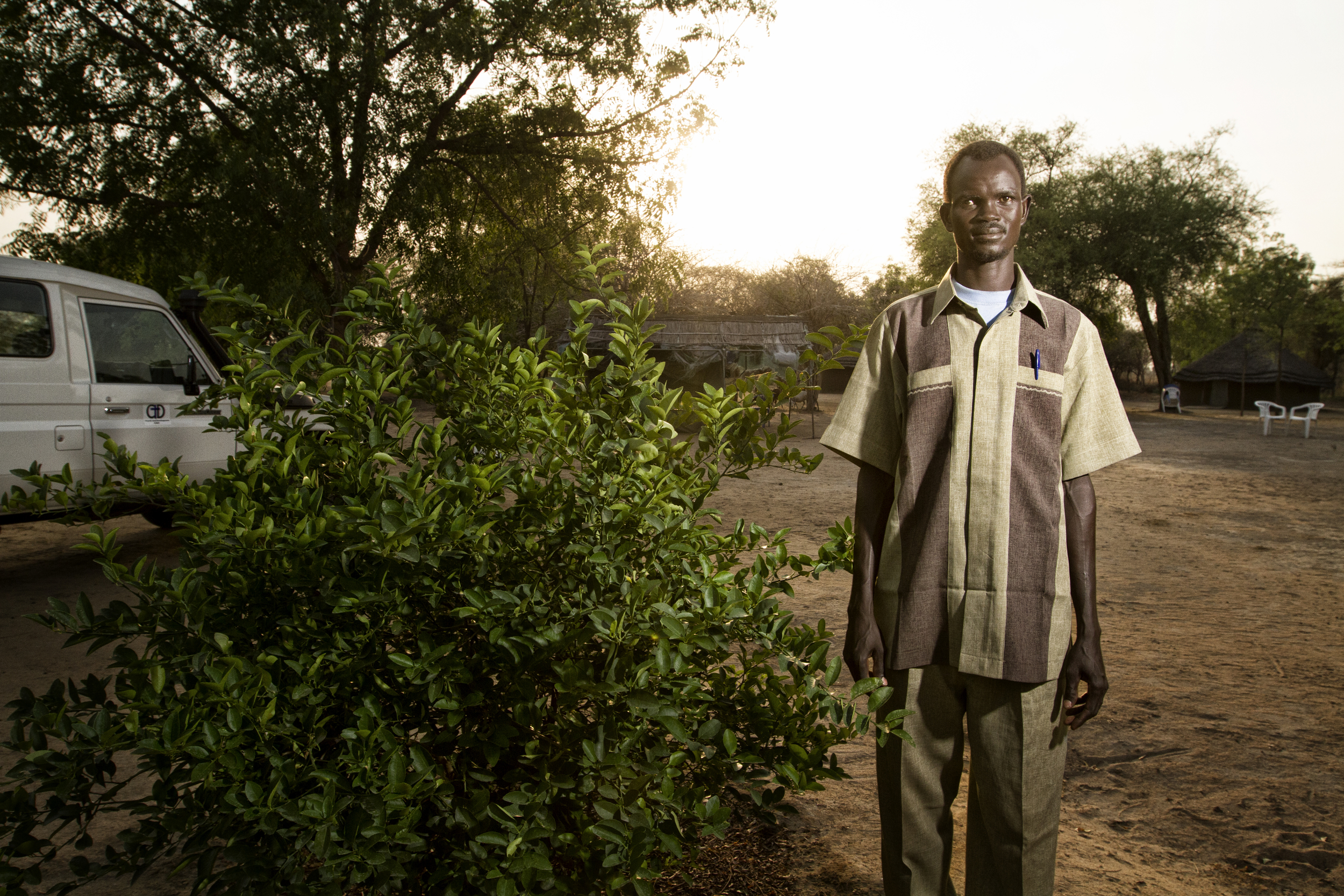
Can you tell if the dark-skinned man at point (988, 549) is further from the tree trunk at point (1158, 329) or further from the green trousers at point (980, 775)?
the tree trunk at point (1158, 329)

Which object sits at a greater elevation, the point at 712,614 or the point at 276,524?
the point at 276,524

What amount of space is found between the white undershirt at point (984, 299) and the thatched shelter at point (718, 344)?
19.1 m

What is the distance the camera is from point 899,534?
1.78m

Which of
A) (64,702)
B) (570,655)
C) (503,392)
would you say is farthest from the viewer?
(503,392)

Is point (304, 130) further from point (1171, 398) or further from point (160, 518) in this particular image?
point (1171, 398)

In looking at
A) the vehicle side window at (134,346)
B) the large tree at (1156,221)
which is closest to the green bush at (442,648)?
the vehicle side window at (134,346)

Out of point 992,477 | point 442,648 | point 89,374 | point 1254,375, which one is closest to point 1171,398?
point 1254,375

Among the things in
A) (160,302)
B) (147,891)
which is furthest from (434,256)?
(147,891)

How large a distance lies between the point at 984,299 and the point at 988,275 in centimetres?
5

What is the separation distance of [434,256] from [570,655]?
36.1ft

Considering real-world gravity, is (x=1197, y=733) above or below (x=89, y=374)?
below

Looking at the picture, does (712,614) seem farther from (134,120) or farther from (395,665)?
(134,120)

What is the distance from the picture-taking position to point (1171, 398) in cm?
2984

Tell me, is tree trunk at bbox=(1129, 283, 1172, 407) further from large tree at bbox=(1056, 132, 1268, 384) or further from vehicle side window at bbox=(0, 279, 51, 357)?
vehicle side window at bbox=(0, 279, 51, 357)
